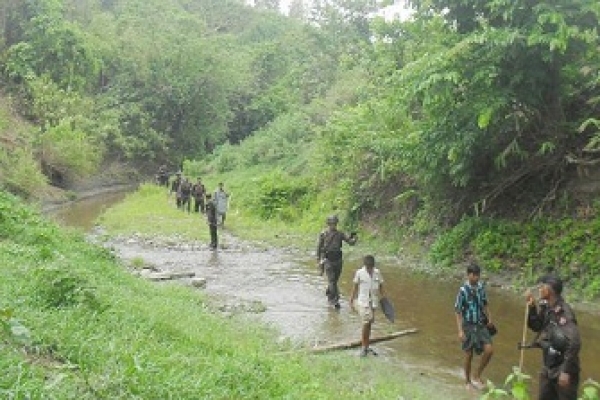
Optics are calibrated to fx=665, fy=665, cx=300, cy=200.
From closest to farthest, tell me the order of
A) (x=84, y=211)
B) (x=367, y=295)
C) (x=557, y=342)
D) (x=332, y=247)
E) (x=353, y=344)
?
(x=557, y=342) → (x=367, y=295) → (x=353, y=344) → (x=332, y=247) → (x=84, y=211)

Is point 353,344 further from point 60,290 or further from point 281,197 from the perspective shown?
point 281,197

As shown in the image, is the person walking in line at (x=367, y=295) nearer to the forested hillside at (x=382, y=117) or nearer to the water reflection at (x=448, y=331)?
the water reflection at (x=448, y=331)

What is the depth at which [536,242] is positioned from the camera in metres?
14.4

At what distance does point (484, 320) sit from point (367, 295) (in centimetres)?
193

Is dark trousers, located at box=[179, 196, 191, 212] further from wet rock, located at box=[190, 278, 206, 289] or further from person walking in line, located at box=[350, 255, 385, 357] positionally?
person walking in line, located at box=[350, 255, 385, 357]

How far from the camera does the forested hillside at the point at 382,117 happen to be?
1353cm

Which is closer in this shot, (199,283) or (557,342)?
(557,342)

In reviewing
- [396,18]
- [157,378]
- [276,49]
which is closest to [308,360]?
[157,378]

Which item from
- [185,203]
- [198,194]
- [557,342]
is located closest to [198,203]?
[198,194]

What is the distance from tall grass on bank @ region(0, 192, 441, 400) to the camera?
16.9 ft

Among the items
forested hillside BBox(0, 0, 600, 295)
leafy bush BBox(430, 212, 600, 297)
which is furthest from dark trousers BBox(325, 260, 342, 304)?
leafy bush BBox(430, 212, 600, 297)

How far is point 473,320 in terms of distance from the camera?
27.9 feet

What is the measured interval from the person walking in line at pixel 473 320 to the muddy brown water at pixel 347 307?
503mm

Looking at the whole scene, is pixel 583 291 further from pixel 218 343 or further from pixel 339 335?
pixel 218 343
